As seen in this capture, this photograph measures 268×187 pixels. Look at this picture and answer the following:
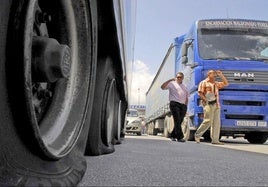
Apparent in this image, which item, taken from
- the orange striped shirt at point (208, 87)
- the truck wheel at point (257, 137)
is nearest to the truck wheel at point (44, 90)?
the orange striped shirt at point (208, 87)

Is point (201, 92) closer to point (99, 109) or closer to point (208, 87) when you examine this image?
point (208, 87)

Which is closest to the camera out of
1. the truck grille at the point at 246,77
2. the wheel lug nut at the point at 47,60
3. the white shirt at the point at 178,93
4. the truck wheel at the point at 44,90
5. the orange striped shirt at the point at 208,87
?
the truck wheel at the point at 44,90

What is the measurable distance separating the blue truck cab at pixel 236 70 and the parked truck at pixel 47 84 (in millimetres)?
7016

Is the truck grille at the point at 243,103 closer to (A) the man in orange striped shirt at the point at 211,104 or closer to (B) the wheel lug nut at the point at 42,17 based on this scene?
(A) the man in orange striped shirt at the point at 211,104

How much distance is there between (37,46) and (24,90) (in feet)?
0.95

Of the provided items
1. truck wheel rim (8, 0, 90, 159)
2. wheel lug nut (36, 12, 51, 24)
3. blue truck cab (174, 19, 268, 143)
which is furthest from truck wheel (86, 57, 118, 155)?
blue truck cab (174, 19, 268, 143)

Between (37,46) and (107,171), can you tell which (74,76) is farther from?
(107,171)

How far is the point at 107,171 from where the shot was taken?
2.63m

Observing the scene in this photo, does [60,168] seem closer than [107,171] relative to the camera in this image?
Yes

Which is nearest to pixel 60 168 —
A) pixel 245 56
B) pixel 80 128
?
pixel 80 128

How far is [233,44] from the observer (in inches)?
382

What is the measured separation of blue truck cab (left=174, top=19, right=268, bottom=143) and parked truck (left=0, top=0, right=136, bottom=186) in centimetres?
702

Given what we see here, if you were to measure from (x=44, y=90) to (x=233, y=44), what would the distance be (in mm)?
8322

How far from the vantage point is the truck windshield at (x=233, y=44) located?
9.63 m
